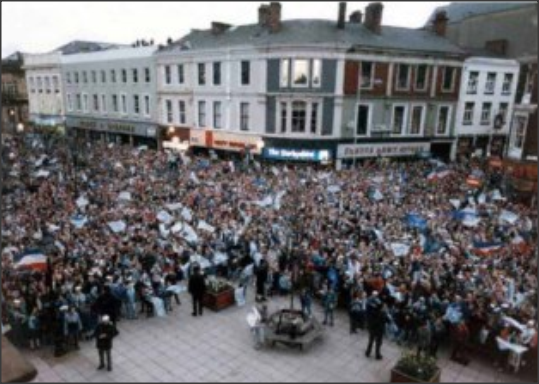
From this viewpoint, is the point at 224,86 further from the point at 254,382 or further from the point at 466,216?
the point at 254,382

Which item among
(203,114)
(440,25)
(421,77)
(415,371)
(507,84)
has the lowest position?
(415,371)

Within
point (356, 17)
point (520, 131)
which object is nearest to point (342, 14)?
point (356, 17)

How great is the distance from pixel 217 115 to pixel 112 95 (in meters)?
15.7

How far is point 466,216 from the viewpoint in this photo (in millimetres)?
19000

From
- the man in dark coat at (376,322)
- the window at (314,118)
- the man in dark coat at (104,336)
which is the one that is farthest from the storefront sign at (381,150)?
the man in dark coat at (104,336)

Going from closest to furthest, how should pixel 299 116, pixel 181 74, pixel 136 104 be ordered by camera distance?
pixel 299 116
pixel 181 74
pixel 136 104

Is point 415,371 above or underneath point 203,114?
underneath

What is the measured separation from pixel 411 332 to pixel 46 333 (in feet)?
32.7

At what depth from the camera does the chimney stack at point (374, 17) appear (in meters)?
35.0

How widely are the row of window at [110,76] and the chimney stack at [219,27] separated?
7186 millimetres

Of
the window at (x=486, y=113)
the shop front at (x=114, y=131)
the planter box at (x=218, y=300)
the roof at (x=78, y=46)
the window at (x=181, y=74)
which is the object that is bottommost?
the shop front at (x=114, y=131)

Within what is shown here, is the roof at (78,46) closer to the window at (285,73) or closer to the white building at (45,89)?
the white building at (45,89)

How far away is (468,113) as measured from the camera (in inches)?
1555

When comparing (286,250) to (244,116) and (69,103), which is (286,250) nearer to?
(244,116)
